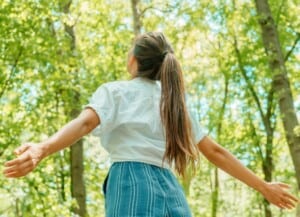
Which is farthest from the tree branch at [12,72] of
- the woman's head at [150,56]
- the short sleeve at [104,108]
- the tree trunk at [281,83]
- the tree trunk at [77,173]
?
the short sleeve at [104,108]

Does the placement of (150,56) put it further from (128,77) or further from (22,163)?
(128,77)

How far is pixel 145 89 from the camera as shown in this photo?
2.71 metres

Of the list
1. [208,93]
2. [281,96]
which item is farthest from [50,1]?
[208,93]

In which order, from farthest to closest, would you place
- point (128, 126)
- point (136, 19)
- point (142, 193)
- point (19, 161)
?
point (136, 19)
point (128, 126)
point (142, 193)
point (19, 161)

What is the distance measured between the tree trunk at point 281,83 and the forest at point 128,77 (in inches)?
0.7

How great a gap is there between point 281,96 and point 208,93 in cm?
1248

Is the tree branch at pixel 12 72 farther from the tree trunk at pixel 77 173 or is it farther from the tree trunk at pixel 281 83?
the tree trunk at pixel 281 83

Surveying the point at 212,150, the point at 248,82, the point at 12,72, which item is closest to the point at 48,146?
the point at 212,150

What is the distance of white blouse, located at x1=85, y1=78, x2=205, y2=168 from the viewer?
2502 mm

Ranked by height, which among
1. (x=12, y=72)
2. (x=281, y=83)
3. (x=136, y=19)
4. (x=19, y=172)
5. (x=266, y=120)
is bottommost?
(x=19, y=172)

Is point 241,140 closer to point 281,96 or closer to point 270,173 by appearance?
point 270,173

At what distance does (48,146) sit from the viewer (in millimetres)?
2160

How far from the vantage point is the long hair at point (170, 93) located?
8.48 ft

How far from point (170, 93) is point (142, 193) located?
0.57 m
